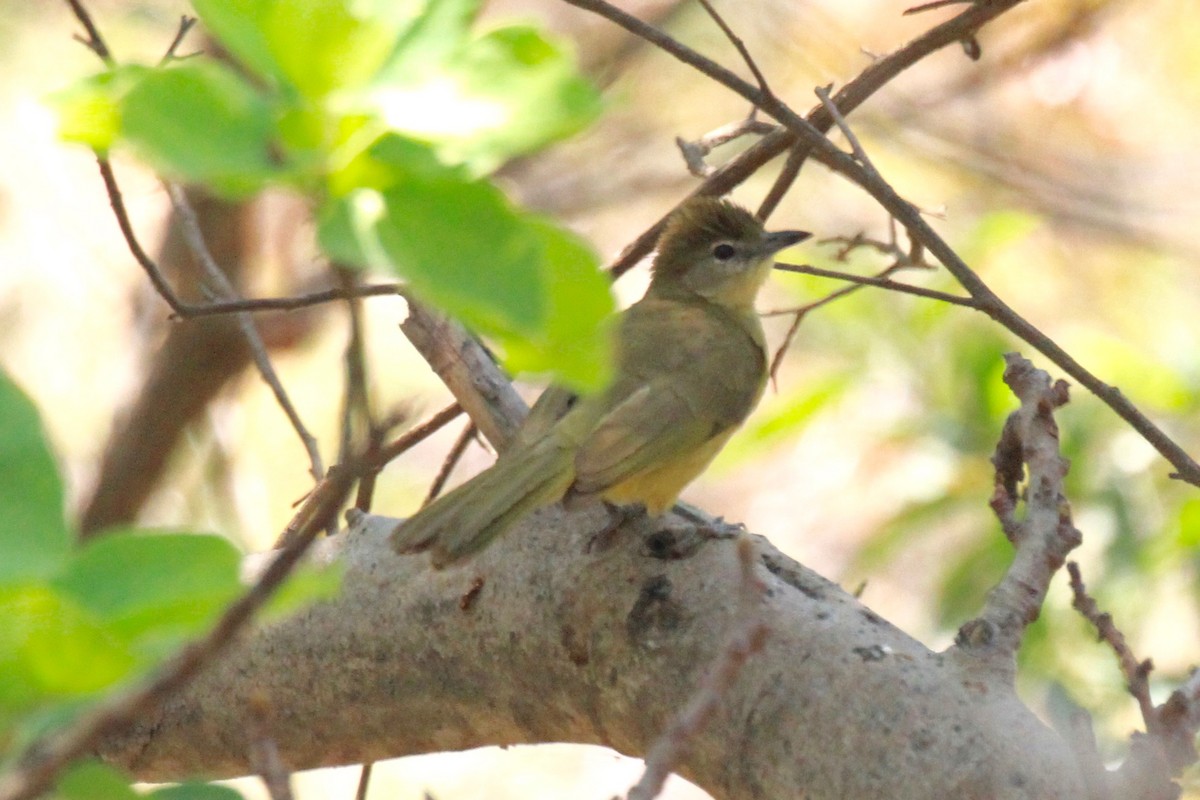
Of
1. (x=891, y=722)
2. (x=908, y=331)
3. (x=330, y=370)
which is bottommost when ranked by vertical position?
(x=891, y=722)

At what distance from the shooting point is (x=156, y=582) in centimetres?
92

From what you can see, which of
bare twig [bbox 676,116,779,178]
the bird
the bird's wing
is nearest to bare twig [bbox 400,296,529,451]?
the bird

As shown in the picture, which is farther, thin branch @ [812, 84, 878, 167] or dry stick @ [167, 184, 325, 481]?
dry stick @ [167, 184, 325, 481]

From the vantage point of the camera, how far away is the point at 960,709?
1.96m

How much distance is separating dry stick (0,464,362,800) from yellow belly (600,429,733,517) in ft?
6.53

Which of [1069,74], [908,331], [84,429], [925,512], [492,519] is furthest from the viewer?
[84,429]

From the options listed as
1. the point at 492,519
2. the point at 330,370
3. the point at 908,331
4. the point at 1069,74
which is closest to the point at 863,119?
the point at 1069,74

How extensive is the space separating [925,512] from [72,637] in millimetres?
3417

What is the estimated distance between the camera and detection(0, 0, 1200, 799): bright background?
5555mm

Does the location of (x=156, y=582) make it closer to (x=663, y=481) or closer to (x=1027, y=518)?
(x=1027, y=518)

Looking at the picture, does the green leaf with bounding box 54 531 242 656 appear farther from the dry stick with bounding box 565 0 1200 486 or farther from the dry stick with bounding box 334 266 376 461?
the dry stick with bounding box 565 0 1200 486

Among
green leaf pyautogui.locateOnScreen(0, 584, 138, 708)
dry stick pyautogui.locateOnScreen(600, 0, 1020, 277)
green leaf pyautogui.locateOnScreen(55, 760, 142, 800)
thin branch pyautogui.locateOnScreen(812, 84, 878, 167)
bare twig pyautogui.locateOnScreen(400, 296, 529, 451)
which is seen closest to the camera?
green leaf pyautogui.locateOnScreen(0, 584, 138, 708)

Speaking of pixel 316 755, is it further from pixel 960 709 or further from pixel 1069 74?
pixel 1069 74

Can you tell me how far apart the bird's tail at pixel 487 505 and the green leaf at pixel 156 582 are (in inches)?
53.0
